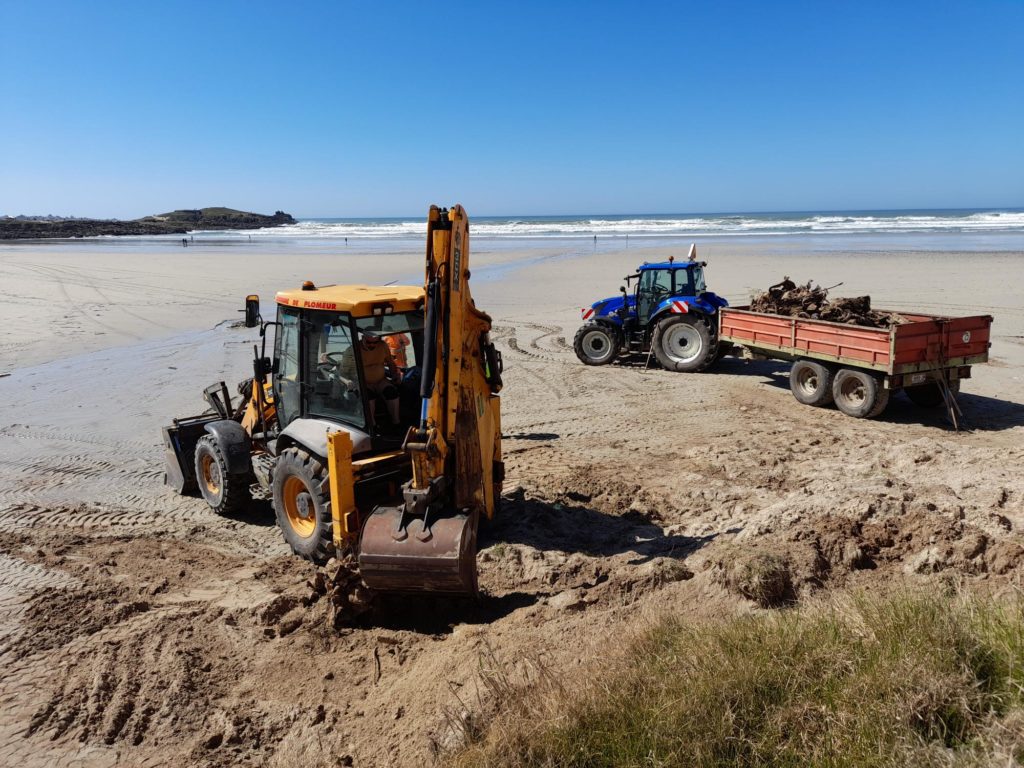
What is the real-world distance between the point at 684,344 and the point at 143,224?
8858 centimetres

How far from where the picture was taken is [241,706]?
4.24m

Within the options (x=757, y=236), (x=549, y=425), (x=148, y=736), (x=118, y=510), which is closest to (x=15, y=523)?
(x=118, y=510)

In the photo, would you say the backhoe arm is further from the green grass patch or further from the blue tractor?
the blue tractor

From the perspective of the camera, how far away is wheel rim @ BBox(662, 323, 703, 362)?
508 inches

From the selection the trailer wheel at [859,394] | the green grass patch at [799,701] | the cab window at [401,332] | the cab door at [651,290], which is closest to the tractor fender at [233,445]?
the cab window at [401,332]

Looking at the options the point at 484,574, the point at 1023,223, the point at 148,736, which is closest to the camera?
the point at 148,736

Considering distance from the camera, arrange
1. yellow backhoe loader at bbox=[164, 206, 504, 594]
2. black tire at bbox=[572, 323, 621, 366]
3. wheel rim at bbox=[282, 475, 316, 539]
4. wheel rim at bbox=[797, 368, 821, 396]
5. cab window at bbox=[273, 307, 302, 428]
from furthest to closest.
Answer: black tire at bbox=[572, 323, 621, 366] < wheel rim at bbox=[797, 368, 821, 396] < cab window at bbox=[273, 307, 302, 428] < wheel rim at bbox=[282, 475, 316, 539] < yellow backhoe loader at bbox=[164, 206, 504, 594]

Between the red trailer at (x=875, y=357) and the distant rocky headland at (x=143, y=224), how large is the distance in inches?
2726

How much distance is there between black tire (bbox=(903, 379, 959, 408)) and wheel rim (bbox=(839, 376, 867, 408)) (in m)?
0.70

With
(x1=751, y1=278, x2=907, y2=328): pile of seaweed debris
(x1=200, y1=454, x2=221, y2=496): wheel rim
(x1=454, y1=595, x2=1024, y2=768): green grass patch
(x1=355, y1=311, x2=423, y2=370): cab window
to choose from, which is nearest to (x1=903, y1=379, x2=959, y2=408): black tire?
(x1=751, y1=278, x2=907, y2=328): pile of seaweed debris

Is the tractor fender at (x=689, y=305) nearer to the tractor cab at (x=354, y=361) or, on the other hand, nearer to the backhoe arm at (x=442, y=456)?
the tractor cab at (x=354, y=361)

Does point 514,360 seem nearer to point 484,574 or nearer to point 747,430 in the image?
point 747,430

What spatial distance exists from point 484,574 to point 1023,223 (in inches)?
2700

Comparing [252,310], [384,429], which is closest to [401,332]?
[384,429]
